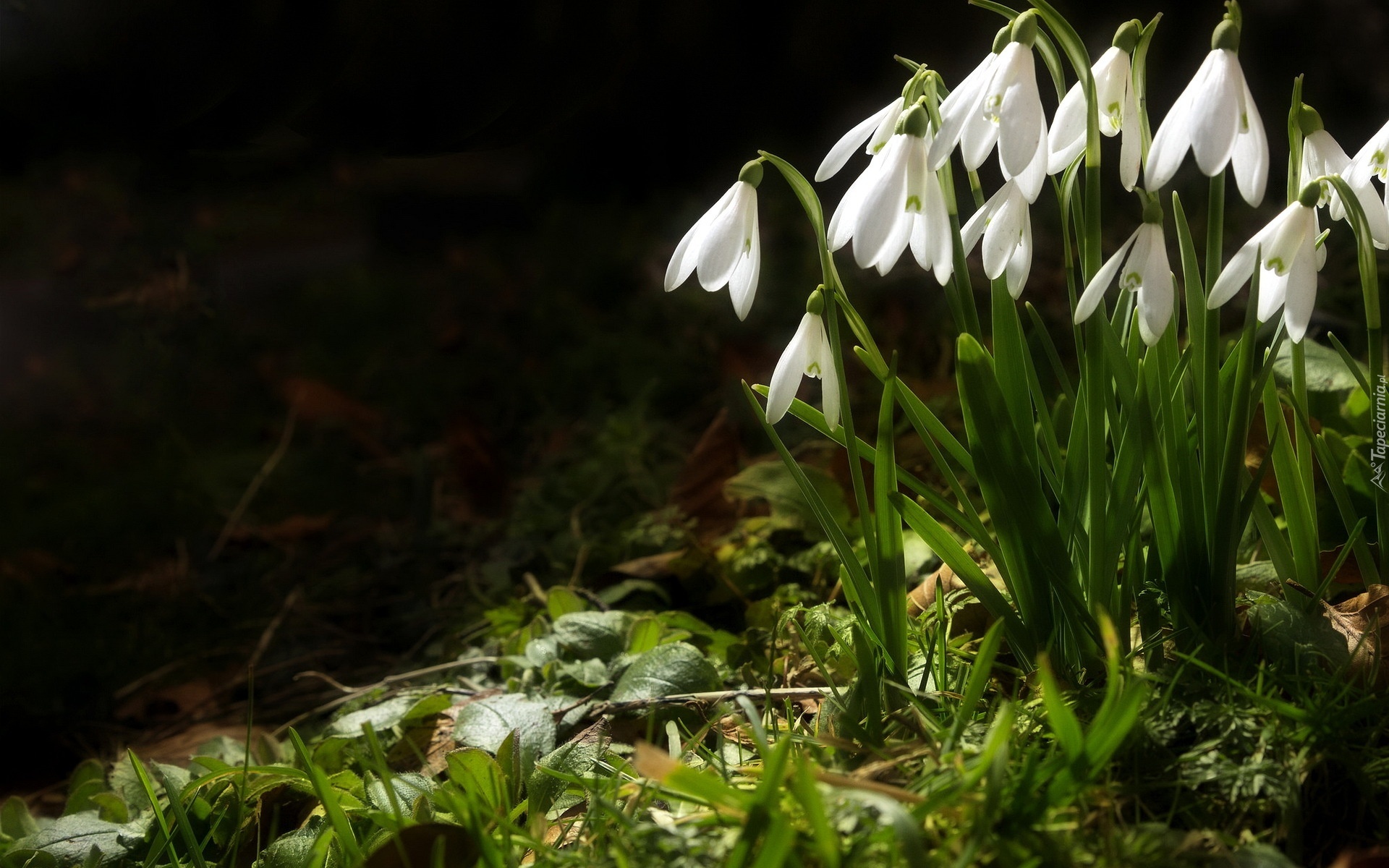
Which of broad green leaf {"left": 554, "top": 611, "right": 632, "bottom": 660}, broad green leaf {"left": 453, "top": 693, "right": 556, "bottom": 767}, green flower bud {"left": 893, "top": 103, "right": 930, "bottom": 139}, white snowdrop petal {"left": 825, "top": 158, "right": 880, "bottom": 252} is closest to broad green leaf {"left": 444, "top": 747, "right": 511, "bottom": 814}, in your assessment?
broad green leaf {"left": 453, "top": 693, "right": 556, "bottom": 767}

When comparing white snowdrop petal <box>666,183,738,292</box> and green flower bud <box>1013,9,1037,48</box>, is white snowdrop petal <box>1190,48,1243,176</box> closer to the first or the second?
green flower bud <box>1013,9,1037,48</box>

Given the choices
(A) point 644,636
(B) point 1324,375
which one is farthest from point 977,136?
(B) point 1324,375

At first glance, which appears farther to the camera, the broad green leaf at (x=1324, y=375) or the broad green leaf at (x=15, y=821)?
the broad green leaf at (x=1324, y=375)

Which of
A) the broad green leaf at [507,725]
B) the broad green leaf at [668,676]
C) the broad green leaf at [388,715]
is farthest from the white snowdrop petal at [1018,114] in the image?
the broad green leaf at [388,715]

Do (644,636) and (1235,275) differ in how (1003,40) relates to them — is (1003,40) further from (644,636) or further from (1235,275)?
(644,636)

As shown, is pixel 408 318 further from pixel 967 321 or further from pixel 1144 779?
pixel 1144 779

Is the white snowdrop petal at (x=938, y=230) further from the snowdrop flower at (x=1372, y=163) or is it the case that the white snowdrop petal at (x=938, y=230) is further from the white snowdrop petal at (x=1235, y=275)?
the snowdrop flower at (x=1372, y=163)
